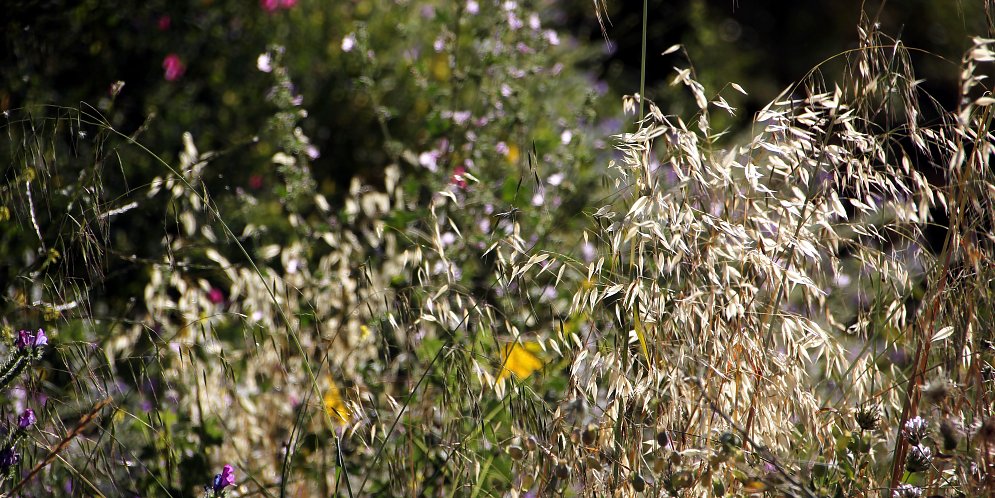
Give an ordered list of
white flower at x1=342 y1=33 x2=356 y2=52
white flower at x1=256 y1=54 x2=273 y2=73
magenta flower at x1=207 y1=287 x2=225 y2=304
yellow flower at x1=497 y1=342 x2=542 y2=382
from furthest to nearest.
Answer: magenta flower at x1=207 y1=287 x2=225 y2=304, white flower at x1=342 y1=33 x2=356 y2=52, white flower at x1=256 y1=54 x2=273 y2=73, yellow flower at x1=497 y1=342 x2=542 y2=382

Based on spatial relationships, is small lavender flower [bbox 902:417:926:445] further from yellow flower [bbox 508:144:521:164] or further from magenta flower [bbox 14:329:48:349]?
yellow flower [bbox 508:144:521:164]

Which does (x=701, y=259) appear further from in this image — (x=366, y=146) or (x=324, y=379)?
(x=366, y=146)

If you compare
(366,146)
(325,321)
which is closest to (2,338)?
(325,321)

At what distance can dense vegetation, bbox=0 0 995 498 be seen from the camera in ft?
4.18

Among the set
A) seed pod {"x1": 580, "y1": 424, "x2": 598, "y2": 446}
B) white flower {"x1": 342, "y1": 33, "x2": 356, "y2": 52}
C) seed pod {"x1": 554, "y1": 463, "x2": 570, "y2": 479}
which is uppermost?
white flower {"x1": 342, "y1": 33, "x2": 356, "y2": 52}

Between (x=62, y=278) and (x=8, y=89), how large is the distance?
1174 millimetres

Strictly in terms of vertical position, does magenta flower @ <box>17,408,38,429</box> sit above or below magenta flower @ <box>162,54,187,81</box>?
below

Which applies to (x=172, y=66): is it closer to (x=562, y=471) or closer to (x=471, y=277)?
(x=471, y=277)

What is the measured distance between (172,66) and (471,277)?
136 cm

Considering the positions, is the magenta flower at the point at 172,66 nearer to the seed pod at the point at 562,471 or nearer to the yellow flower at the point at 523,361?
the yellow flower at the point at 523,361

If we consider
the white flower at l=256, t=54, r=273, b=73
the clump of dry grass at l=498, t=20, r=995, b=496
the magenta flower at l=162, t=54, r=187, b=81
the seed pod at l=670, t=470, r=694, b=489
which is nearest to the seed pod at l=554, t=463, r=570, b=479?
the clump of dry grass at l=498, t=20, r=995, b=496

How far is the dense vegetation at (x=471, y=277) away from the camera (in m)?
1.28

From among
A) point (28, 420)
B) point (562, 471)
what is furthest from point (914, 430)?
point (28, 420)

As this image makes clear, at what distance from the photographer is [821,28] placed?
6.59m
